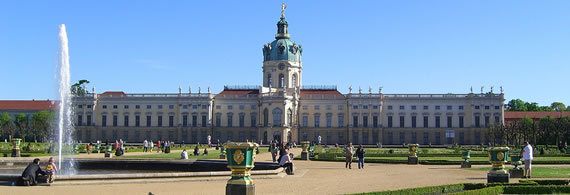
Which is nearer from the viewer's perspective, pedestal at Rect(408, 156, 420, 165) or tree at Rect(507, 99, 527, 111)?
pedestal at Rect(408, 156, 420, 165)

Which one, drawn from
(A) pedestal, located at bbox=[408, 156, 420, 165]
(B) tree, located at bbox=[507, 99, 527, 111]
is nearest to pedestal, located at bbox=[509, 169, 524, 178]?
(A) pedestal, located at bbox=[408, 156, 420, 165]

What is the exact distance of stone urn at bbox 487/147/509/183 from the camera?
2233 cm

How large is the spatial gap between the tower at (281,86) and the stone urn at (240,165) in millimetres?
76656

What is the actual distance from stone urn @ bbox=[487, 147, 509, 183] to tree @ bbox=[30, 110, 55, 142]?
74505 mm

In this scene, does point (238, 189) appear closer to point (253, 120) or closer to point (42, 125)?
point (253, 120)

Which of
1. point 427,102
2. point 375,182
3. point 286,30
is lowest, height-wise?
point 375,182

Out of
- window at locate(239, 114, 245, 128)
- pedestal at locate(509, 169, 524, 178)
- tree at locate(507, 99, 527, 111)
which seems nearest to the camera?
pedestal at locate(509, 169, 524, 178)

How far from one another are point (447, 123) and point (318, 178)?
236 ft

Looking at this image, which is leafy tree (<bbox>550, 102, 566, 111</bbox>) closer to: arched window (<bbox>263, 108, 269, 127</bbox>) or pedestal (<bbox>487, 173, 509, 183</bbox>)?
arched window (<bbox>263, 108, 269, 127</bbox>)

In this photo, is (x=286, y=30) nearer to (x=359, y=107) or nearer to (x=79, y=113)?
(x=359, y=107)

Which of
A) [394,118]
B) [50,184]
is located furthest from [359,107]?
[50,184]

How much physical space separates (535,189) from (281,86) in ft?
265

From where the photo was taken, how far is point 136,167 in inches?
1385

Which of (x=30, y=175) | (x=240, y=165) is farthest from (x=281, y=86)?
(x=240, y=165)
